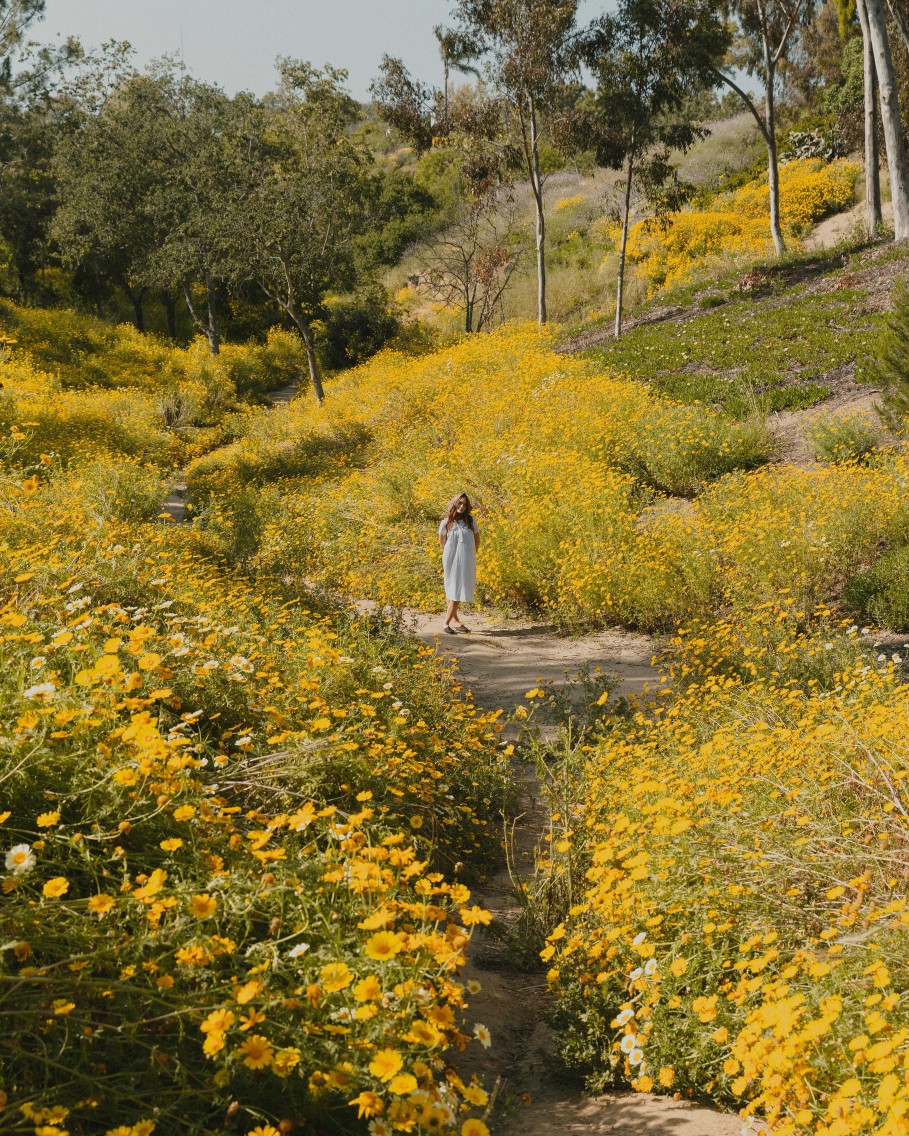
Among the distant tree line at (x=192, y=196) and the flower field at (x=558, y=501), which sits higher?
the distant tree line at (x=192, y=196)

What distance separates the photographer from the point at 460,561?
833cm

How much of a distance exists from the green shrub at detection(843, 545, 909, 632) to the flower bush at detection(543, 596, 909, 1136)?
304 centimetres

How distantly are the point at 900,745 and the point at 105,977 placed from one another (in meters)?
2.88

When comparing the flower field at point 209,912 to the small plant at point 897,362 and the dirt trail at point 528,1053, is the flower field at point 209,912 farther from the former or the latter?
the small plant at point 897,362

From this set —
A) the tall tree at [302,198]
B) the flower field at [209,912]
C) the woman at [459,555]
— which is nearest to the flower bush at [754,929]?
the flower field at [209,912]

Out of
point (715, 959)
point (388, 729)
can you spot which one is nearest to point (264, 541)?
point (388, 729)

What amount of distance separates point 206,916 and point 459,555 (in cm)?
658

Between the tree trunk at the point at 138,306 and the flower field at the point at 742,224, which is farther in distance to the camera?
the tree trunk at the point at 138,306

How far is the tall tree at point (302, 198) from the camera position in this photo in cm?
1991

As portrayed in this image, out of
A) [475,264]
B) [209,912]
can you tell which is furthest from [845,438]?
[475,264]

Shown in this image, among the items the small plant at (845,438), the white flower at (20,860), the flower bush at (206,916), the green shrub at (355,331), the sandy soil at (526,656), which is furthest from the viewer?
the green shrub at (355,331)

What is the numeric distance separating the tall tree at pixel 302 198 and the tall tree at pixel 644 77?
601 cm

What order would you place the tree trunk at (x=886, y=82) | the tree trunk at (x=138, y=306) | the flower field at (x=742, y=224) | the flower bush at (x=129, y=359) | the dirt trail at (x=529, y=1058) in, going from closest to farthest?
1. the dirt trail at (x=529, y=1058)
2. the tree trunk at (x=886, y=82)
3. the flower bush at (x=129, y=359)
4. the flower field at (x=742, y=224)
5. the tree trunk at (x=138, y=306)

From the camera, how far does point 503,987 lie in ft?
10.4
